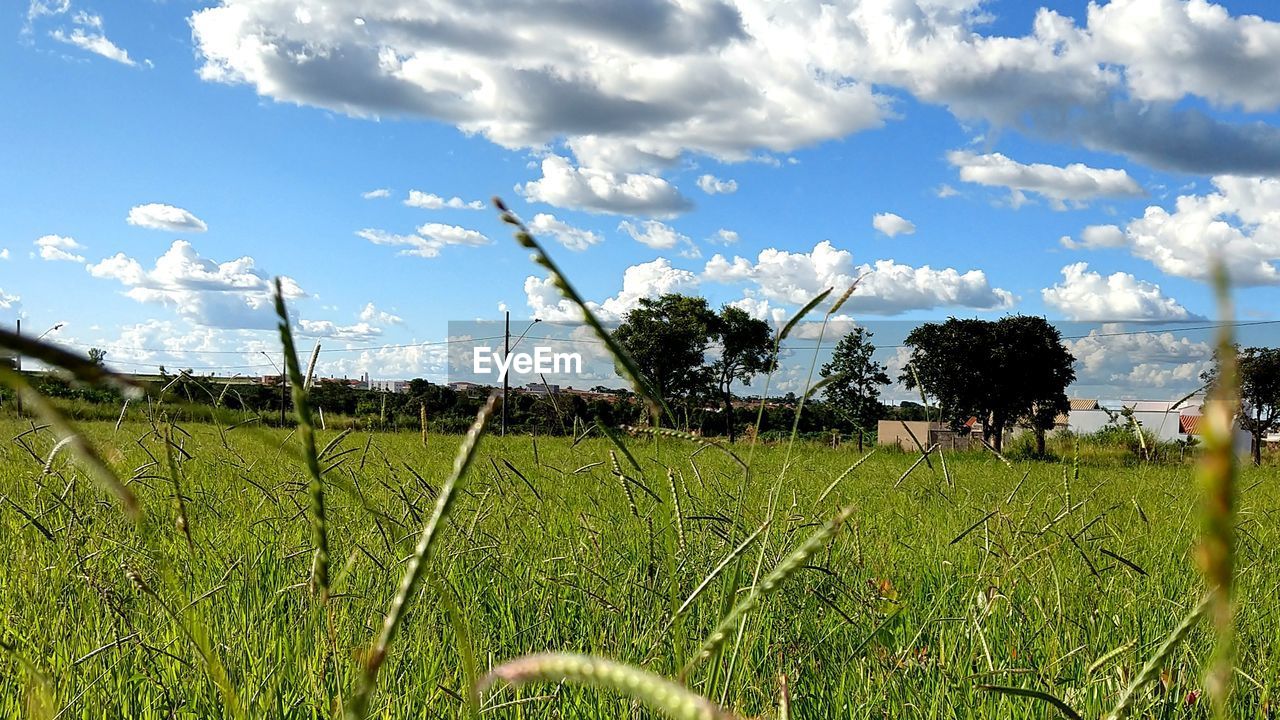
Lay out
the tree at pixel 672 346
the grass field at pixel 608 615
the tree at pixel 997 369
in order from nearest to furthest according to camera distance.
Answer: the grass field at pixel 608 615 < the tree at pixel 997 369 < the tree at pixel 672 346

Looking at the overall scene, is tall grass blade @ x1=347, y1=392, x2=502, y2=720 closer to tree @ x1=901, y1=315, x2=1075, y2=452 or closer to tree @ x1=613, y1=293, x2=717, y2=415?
tree @ x1=901, y1=315, x2=1075, y2=452

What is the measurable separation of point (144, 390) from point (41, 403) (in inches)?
2.3

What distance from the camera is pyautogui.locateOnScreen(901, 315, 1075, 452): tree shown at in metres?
30.9

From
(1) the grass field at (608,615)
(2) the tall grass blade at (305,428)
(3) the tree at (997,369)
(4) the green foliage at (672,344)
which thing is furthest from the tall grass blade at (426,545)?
(4) the green foliage at (672,344)

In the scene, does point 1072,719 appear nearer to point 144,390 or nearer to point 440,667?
point 144,390

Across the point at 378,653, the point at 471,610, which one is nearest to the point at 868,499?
the point at 471,610

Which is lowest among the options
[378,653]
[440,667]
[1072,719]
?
[440,667]

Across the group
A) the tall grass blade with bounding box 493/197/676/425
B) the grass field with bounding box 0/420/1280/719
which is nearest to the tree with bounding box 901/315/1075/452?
the grass field with bounding box 0/420/1280/719

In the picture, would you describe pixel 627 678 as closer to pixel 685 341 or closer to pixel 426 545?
pixel 426 545

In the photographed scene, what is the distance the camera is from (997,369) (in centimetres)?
3092

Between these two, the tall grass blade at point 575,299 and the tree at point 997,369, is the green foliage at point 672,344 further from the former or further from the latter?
the tall grass blade at point 575,299

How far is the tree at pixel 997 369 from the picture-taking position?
30922 mm

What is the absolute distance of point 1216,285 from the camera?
293 millimetres

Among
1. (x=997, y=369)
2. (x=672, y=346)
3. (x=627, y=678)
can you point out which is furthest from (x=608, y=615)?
(x=672, y=346)
